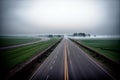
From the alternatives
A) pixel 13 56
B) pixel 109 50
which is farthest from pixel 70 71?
pixel 109 50

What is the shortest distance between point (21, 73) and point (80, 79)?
661 cm

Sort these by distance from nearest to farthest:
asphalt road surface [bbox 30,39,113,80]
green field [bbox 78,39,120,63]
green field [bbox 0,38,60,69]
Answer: asphalt road surface [bbox 30,39,113,80] < green field [bbox 0,38,60,69] < green field [bbox 78,39,120,63]

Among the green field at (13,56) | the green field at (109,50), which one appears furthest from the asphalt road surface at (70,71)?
the green field at (109,50)

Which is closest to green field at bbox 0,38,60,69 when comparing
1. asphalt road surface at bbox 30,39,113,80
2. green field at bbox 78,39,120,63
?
asphalt road surface at bbox 30,39,113,80

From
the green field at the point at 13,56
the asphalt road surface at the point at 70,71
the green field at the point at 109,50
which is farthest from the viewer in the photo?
the green field at the point at 109,50

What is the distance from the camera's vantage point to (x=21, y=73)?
14.8 m

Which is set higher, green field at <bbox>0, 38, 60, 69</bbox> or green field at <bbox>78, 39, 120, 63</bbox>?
green field at <bbox>0, 38, 60, 69</bbox>

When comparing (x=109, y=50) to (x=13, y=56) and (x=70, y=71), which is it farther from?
(x=70, y=71)

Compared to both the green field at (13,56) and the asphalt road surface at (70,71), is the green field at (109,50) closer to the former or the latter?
the asphalt road surface at (70,71)

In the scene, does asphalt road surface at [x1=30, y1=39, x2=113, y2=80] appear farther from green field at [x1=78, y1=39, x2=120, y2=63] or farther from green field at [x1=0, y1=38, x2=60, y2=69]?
green field at [x1=78, y1=39, x2=120, y2=63]

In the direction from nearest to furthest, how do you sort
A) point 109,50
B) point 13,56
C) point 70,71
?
point 70,71
point 13,56
point 109,50

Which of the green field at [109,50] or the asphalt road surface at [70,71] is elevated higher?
the asphalt road surface at [70,71]

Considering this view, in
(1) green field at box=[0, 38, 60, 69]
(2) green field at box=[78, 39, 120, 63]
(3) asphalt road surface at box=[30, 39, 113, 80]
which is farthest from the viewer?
(2) green field at box=[78, 39, 120, 63]

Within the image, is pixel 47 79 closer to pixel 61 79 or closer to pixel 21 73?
pixel 61 79
